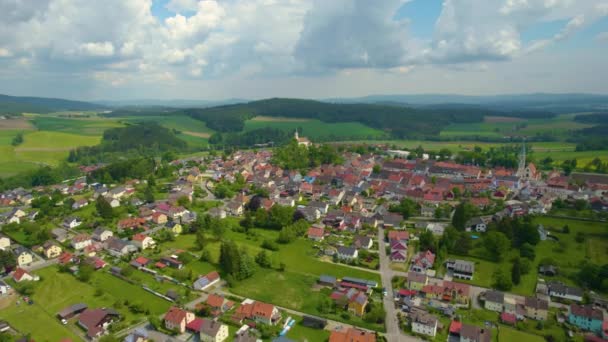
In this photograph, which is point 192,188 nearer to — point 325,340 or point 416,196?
point 416,196

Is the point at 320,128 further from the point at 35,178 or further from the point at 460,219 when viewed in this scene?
the point at 460,219

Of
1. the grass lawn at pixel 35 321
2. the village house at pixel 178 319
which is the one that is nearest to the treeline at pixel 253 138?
the grass lawn at pixel 35 321

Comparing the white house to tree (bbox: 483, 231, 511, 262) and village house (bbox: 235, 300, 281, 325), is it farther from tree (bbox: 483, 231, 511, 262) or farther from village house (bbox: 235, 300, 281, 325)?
tree (bbox: 483, 231, 511, 262)

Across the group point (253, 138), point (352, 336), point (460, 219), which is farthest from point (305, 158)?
point (352, 336)

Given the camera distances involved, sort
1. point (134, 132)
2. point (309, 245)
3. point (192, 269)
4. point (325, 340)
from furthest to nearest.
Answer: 1. point (134, 132)
2. point (309, 245)
3. point (192, 269)
4. point (325, 340)

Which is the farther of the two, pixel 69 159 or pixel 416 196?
pixel 69 159

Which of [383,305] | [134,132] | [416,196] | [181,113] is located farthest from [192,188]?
[181,113]

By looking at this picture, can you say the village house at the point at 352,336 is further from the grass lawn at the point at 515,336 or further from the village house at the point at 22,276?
the village house at the point at 22,276

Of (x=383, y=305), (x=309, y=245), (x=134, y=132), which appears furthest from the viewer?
(x=134, y=132)
